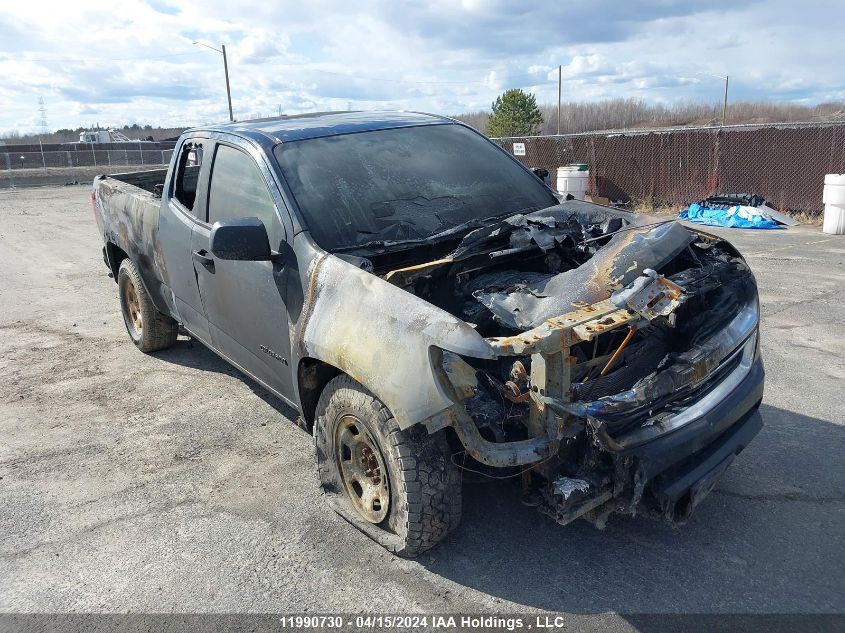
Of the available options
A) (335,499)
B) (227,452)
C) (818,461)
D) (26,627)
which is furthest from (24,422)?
(818,461)

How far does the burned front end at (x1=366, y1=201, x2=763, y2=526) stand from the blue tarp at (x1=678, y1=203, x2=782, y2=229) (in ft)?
33.9

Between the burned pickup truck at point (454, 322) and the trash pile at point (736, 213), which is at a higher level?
the burned pickup truck at point (454, 322)

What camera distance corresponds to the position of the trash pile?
41.1ft

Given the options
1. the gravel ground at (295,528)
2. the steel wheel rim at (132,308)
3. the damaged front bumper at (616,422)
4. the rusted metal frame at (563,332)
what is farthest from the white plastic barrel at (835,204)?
the steel wheel rim at (132,308)

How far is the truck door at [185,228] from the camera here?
14.2 feet

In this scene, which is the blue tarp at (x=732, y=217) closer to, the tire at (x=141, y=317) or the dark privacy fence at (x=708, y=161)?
the dark privacy fence at (x=708, y=161)

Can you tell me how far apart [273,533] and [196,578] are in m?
0.42

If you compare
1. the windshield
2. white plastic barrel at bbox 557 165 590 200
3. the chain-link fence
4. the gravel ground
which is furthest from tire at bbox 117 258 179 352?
the chain-link fence

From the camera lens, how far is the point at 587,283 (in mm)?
2932

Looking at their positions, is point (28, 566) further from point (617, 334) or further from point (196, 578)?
point (617, 334)

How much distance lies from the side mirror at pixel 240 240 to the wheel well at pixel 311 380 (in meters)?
0.59

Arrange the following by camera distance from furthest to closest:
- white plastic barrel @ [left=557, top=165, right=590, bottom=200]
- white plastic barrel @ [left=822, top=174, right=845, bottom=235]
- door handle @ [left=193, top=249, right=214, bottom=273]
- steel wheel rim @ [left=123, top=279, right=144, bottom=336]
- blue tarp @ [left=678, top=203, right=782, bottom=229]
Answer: white plastic barrel @ [left=557, top=165, right=590, bottom=200] → blue tarp @ [left=678, top=203, right=782, bottom=229] → white plastic barrel @ [left=822, top=174, right=845, bottom=235] → steel wheel rim @ [left=123, top=279, right=144, bottom=336] → door handle @ [left=193, top=249, right=214, bottom=273]

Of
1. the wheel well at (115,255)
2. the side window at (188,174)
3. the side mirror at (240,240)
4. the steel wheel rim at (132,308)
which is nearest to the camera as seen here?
the side mirror at (240,240)

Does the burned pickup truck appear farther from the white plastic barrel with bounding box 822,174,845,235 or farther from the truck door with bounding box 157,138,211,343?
the white plastic barrel with bounding box 822,174,845,235
